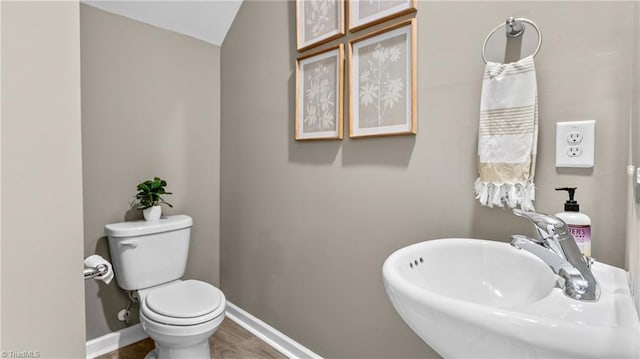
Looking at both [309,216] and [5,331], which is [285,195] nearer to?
[309,216]

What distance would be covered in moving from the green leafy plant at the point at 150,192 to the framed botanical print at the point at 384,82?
1.16 metres

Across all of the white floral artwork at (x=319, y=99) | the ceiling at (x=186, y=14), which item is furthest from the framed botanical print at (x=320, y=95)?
the ceiling at (x=186, y=14)

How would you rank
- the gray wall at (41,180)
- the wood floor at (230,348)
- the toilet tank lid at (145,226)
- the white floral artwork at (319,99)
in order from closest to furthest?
1. the gray wall at (41,180)
2. the white floral artwork at (319,99)
3. the toilet tank lid at (145,226)
4. the wood floor at (230,348)

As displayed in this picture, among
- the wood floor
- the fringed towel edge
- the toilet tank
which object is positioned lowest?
the wood floor

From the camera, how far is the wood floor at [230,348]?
5.99 feet

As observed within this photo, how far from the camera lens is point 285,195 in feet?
6.10

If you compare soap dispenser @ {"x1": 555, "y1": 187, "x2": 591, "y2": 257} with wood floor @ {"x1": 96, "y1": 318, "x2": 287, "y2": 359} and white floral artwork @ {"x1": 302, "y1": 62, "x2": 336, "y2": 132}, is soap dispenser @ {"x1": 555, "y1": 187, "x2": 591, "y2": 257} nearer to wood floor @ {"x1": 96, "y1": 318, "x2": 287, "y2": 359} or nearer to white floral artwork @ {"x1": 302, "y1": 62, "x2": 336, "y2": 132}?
white floral artwork @ {"x1": 302, "y1": 62, "x2": 336, "y2": 132}

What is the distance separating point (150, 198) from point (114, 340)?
2.75 ft

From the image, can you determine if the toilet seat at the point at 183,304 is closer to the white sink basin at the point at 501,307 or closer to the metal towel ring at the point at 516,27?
the white sink basin at the point at 501,307

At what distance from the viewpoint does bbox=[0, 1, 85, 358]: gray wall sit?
437 millimetres

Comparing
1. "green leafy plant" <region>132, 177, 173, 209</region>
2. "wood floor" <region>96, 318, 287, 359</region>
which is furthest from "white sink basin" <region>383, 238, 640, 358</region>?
"green leafy plant" <region>132, 177, 173, 209</region>

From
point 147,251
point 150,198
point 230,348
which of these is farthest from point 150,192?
point 230,348

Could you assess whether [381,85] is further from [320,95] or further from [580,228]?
[580,228]

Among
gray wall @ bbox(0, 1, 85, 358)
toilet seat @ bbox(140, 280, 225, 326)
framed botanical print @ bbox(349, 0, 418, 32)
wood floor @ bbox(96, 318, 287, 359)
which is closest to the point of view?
gray wall @ bbox(0, 1, 85, 358)
